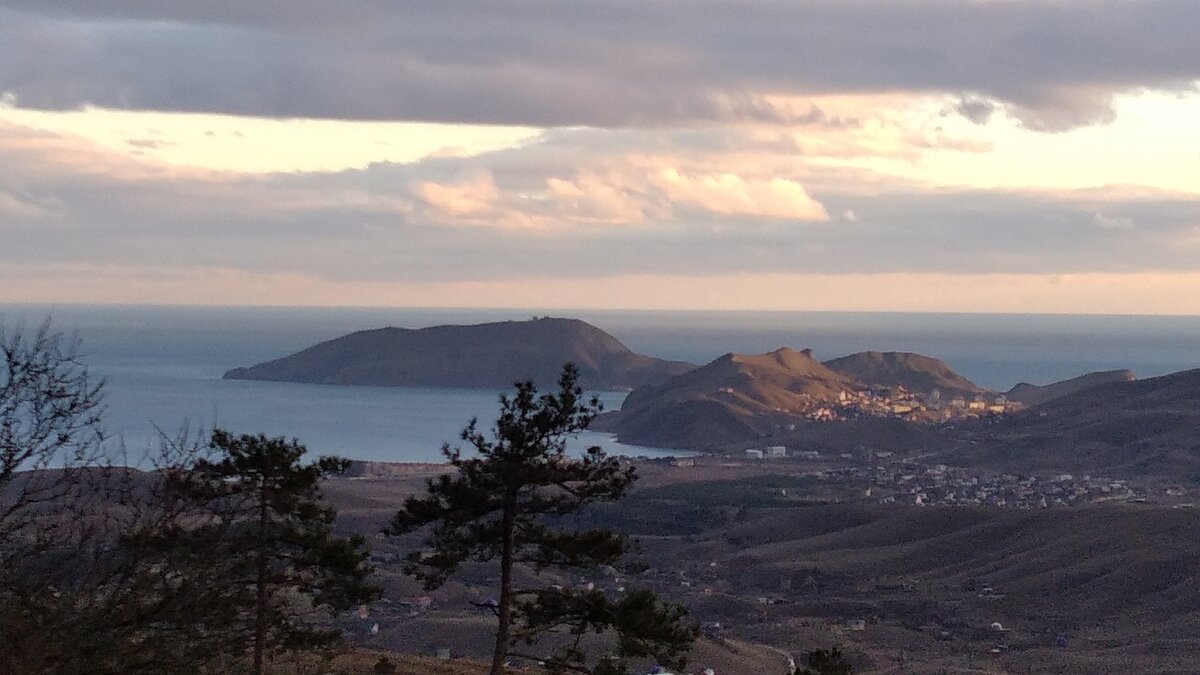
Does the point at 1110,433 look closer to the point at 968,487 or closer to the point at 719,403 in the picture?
the point at 968,487

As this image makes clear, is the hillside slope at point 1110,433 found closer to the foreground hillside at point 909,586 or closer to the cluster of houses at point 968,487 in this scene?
the cluster of houses at point 968,487

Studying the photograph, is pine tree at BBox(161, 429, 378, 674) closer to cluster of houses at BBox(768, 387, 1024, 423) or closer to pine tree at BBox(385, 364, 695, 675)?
pine tree at BBox(385, 364, 695, 675)

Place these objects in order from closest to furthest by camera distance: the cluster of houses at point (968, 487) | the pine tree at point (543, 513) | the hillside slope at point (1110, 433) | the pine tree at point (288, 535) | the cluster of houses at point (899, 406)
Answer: the pine tree at point (543, 513), the pine tree at point (288, 535), the cluster of houses at point (968, 487), the hillside slope at point (1110, 433), the cluster of houses at point (899, 406)

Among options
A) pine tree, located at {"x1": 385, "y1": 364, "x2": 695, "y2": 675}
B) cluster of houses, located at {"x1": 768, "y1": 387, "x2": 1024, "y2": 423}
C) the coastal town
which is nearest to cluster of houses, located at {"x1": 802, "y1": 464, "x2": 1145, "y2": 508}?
the coastal town


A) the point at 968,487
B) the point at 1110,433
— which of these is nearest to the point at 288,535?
the point at 968,487

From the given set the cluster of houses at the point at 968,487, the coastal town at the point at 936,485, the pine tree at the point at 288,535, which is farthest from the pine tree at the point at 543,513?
the cluster of houses at the point at 968,487

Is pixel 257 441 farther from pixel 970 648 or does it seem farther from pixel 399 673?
pixel 970 648

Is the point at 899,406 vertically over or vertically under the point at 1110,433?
over

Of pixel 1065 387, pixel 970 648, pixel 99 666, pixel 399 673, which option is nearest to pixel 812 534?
pixel 970 648
